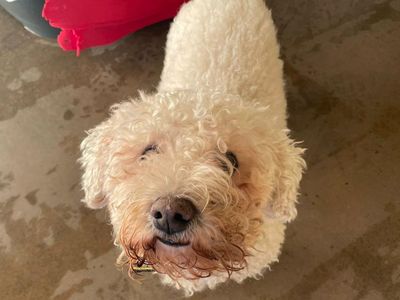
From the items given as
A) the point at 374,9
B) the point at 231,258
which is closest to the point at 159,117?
the point at 231,258

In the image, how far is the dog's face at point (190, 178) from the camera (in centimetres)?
117

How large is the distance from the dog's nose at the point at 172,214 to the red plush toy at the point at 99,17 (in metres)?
1.58

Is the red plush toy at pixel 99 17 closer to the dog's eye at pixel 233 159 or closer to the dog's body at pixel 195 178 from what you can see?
the dog's body at pixel 195 178

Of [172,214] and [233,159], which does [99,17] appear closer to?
[233,159]

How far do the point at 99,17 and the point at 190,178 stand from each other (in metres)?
1.55

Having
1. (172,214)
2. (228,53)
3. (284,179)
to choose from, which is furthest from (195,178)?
(228,53)

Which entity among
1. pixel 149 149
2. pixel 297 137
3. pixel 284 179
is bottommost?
pixel 297 137

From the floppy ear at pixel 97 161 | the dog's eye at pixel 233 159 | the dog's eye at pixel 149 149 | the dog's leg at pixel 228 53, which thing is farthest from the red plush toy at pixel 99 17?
the dog's eye at pixel 233 159

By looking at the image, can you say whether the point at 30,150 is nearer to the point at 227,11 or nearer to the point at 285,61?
the point at 227,11

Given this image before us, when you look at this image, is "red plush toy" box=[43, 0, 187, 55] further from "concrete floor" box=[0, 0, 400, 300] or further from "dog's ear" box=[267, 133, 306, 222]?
"dog's ear" box=[267, 133, 306, 222]

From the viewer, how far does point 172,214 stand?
3.66 ft

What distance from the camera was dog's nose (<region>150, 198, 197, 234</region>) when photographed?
112 centimetres

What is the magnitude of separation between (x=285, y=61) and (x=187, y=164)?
160 centimetres

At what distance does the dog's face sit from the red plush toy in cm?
110
